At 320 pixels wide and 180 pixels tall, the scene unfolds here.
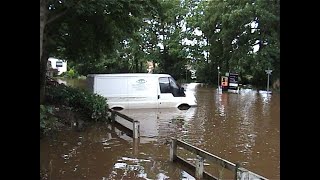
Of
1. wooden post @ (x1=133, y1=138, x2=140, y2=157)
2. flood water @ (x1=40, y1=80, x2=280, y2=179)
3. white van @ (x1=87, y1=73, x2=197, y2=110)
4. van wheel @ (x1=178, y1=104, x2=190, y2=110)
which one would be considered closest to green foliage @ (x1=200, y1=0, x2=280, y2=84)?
van wheel @ (x1=178, y1=104, x2=190, y2=110)

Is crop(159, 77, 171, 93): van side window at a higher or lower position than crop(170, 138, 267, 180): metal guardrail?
higher

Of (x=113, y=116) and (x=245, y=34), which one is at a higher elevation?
(x=245, y=34)

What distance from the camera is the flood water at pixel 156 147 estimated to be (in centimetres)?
714

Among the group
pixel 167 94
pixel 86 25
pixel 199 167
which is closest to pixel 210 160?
pixel 199 167

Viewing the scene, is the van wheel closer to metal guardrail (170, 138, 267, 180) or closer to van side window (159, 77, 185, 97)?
van side window (159, 77, 185, 97)

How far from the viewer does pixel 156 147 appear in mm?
9453

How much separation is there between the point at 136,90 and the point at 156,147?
25.6 feet

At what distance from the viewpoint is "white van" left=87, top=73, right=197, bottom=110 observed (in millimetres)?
16750

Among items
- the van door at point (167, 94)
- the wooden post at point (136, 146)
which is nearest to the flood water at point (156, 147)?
the wooden post at point (136, 146)

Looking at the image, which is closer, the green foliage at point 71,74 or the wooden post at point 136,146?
the wooden post at point 136,146

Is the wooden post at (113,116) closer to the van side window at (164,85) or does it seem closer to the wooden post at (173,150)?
the van side window at (164,85)

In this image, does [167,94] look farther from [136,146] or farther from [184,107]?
[136,146]
